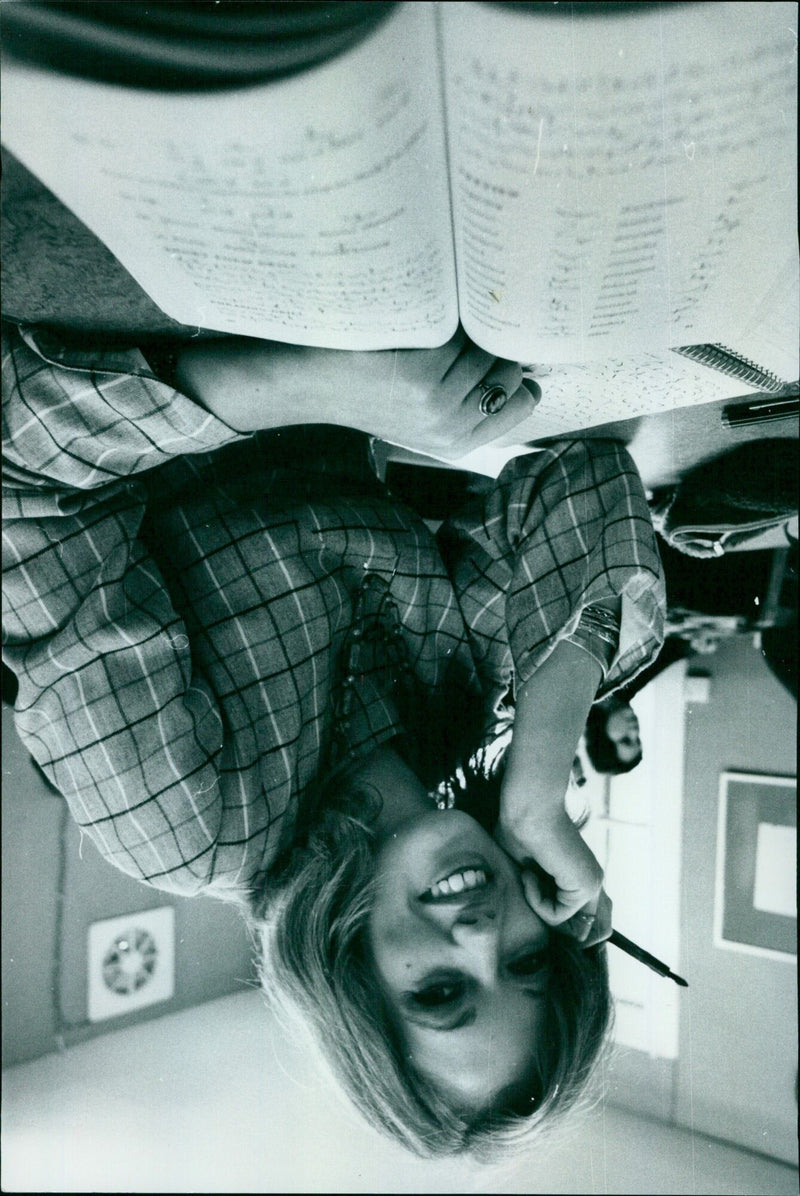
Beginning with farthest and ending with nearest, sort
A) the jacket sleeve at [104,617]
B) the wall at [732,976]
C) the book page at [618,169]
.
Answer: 1. the wall at [732,976]
2. the jacket sleeve at [104,617]
3. the book page at [618,169]

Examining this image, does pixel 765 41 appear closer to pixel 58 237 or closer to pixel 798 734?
pixel 58 237

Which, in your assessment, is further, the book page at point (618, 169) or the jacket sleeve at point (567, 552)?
the jacket sleeve at point (567, 552)

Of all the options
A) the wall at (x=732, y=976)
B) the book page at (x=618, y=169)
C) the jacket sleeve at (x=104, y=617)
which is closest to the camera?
the book page at (x=618, y=169)

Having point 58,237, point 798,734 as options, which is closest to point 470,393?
point 58,237

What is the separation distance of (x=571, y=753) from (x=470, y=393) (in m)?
0.25

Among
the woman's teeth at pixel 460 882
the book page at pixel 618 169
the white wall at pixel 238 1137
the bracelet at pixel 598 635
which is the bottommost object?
the white wall at pixel 238 1137

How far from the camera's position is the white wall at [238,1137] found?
1.90 ft

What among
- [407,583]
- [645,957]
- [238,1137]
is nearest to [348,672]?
[407,583]

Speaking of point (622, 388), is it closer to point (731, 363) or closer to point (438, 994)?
point (731, 363)

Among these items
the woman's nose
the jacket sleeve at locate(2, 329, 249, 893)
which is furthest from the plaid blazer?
the woman's nose

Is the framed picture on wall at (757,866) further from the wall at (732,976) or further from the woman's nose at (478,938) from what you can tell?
the woman's nose at (478,938)

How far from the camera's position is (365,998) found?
0.58 metres

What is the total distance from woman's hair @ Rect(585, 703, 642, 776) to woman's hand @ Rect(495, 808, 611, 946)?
0.14 feet

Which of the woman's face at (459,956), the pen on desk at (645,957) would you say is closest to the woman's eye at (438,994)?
the woman's face at (459,956)
